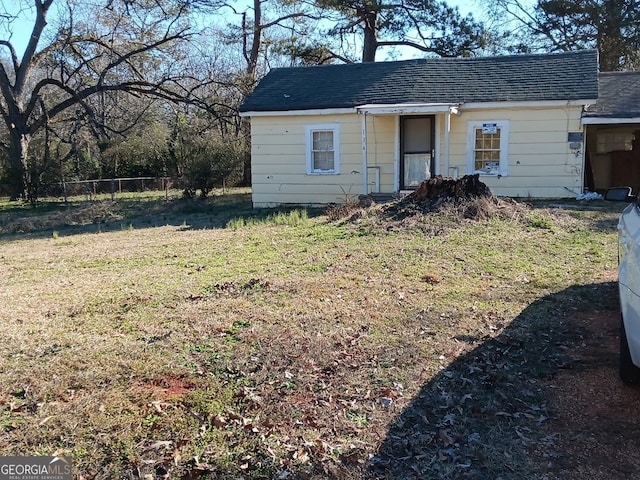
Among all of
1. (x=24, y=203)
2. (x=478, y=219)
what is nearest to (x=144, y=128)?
(x=24, y=203)

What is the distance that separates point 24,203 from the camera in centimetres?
1986

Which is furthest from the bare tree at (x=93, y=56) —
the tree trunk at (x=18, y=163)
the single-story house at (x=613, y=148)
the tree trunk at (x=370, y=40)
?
the single-story house at (x=613, y=148)

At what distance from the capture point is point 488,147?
14.4 m

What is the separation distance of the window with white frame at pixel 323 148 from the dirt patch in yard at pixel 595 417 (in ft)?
36.2

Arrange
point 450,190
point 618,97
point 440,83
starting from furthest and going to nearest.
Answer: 1. point 618,97
2. point 440,83
3. point 450,190

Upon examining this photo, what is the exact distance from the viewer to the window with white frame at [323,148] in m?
15.0

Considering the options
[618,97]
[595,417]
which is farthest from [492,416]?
[618,97]

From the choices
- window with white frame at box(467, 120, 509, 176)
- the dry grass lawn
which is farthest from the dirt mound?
window with white frame at box(467, 120, 509, 176)

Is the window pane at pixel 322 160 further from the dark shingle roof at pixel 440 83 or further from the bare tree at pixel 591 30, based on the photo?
the bare tree at pixel 591 30

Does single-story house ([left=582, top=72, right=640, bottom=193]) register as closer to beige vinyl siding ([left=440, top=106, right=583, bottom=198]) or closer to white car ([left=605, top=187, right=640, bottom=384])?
beige vinyl siding ([left=440, top=106, right=583, bottom=198])

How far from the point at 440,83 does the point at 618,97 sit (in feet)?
16.5

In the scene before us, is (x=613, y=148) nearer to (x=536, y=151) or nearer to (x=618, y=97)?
(x=618, y=97)

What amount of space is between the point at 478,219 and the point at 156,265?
5.57 metres

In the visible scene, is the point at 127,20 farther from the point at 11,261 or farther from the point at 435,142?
the point at 11,261
